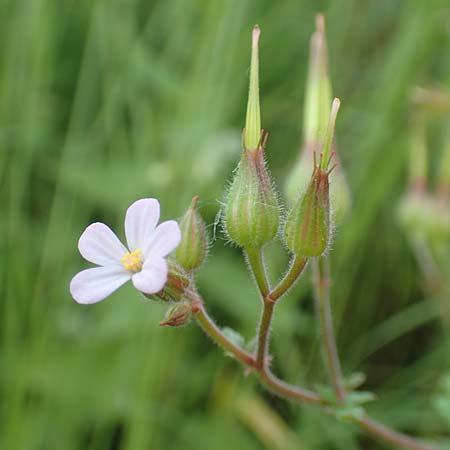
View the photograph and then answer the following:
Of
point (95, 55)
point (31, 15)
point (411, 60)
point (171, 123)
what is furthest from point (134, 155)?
point (411, 60)

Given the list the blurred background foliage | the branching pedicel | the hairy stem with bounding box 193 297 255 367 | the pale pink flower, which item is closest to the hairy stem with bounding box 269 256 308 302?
the branching pedicel

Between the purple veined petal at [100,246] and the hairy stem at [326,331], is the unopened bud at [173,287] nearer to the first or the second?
the purple veined petal at [100,246]

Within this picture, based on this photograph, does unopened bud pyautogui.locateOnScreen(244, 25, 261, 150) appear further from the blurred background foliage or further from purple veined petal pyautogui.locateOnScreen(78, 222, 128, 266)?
the blurred background foliage

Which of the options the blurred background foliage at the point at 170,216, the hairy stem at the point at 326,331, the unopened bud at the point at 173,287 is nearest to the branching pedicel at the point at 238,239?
the unopened bud at the point at 173,287

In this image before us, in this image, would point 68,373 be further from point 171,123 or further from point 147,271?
point 147,271

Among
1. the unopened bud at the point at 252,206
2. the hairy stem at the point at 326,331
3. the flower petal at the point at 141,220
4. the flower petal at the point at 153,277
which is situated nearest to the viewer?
Answer: the flower petal at the point at 153,277

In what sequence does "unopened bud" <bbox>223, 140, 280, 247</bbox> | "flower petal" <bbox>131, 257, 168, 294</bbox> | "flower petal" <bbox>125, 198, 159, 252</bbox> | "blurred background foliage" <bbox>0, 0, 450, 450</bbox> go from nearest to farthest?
"flower petal" <bbox>131, 257, 168, 294</bbox>, "flower petal" <bbox>125, 198, 159, 252</bbox>, "unopened bud" <bbox>223, 140, 280, 247</bbox>, "blurred background foliage" <bbox>0, 0, 450, 450</bbox>

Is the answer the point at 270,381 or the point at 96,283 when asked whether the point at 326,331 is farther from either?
the point at 96,283
